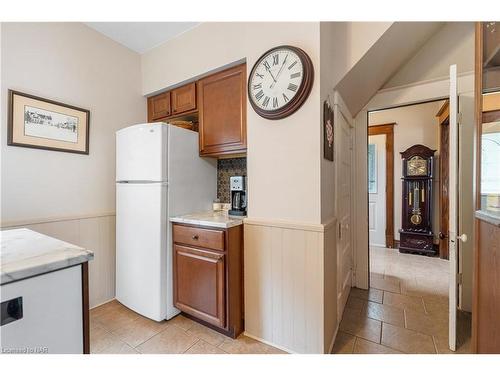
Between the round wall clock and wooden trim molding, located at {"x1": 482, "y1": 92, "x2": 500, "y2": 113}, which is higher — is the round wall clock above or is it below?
above

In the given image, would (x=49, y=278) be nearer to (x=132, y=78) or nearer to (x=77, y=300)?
(x=77, y=300)

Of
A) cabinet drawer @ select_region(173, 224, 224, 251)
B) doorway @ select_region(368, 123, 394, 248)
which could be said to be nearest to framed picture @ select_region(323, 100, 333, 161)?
cabinet drawer @ select_region(173, 224, 224, 251)

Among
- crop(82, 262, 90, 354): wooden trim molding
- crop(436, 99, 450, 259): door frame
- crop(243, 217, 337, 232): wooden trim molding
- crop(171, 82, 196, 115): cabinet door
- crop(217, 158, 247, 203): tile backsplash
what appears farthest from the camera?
crop(436, 99, 450, 259): door frame

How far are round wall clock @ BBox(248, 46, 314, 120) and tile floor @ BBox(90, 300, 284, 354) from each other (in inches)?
64.6

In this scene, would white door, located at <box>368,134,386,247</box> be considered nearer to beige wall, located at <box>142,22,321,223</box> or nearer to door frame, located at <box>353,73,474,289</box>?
door frame, located at <box>353,73,474,289</box>

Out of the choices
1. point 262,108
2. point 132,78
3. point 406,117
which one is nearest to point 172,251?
point 262,108

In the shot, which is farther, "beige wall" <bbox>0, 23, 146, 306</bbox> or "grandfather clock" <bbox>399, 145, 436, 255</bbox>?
"grandfather clock" <bbox>399, 145, 436, 255</bbox>

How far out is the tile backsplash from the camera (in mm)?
2334

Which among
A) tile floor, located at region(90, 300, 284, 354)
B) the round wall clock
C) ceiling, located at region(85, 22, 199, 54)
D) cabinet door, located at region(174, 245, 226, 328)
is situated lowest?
tile floor, located at region(90, 300, 284, 354)

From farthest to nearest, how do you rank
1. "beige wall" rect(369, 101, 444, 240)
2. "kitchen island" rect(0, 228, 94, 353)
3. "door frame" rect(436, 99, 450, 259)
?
"beige wall" rect(369, 101, 444, 240) < "door frame" rect(436, 99, 450, 259) < "kitchen island" rect(0, 228, 94, 353)

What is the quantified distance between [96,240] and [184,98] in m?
1.66

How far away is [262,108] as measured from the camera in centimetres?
159

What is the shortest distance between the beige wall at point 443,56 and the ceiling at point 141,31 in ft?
7.07

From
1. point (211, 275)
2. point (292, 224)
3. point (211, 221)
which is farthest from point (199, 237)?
point (292, 224)
